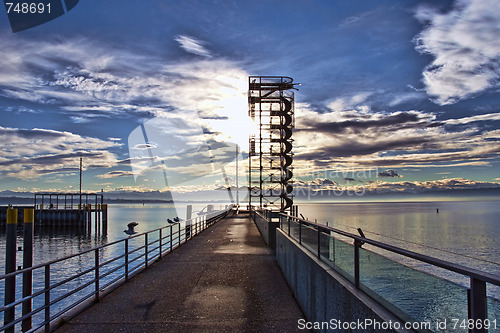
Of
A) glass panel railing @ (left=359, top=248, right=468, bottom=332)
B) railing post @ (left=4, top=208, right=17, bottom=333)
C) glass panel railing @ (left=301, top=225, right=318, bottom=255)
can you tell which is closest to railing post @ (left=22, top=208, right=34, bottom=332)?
railing post @ (left=4, top=208, right=17, bottom=333)

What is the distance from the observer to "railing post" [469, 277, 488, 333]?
251cm

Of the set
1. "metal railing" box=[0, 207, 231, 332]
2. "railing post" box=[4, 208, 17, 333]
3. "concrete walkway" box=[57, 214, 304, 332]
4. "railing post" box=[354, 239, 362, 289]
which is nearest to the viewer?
"railing post" box=[354, 239, 362, 289]

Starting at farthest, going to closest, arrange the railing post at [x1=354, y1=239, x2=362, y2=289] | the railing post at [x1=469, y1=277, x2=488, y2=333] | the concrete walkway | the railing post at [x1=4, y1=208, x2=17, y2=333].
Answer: the railing post at [x1=4, y1=208, x2=17, y2=333], the concrete walkway, the railing post at [x1=354, y1=239, x2=362, y2=289], the railing post at [x1=469, y1=277, x2=488, y2=333]

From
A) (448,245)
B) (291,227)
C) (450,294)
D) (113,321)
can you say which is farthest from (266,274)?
(448,245)

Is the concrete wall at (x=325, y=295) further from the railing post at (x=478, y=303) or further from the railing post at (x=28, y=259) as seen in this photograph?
the railing post at (x=28, y=259)

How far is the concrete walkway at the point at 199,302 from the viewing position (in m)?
6.64

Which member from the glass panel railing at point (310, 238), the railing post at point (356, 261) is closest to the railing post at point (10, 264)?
the glass panel railing at point (310, 238)

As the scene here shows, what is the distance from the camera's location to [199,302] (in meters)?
8.10

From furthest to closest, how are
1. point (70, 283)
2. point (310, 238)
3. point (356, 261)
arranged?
1. point (70, 283)
2. point (310, 238)
3. point (356, 261)

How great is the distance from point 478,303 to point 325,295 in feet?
10.4

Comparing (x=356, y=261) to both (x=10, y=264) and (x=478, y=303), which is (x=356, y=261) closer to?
(x=478, y=303)

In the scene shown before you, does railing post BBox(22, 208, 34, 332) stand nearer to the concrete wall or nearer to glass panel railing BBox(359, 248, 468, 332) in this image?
the concrete wall

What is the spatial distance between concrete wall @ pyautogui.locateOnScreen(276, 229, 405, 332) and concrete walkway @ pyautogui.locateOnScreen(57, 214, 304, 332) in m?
0.48

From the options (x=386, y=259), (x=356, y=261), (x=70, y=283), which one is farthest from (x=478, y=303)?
(x=70, y=283)
